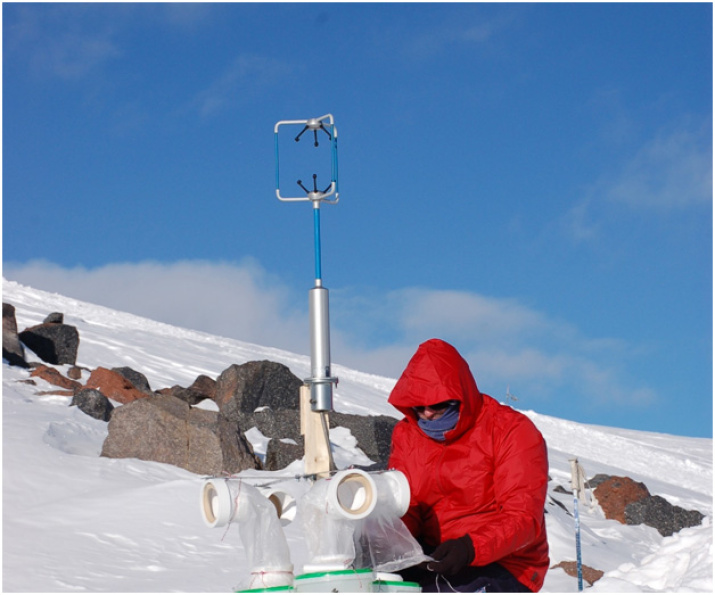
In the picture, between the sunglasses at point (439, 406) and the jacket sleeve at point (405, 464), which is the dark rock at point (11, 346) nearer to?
the jacket sleeve at point (405, 464)

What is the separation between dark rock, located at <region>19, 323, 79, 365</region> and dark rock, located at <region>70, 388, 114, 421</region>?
3.15m

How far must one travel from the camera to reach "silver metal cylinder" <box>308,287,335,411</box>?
377cm

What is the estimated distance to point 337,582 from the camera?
2.82 m

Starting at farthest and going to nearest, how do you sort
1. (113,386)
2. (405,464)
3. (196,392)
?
(196,392)
(113,386)
(405,464)

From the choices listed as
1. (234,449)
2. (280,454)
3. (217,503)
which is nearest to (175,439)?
(234,449)

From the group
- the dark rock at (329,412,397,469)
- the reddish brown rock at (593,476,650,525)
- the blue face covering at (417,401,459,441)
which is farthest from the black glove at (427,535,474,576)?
the reddish brown rock at (593,476,650,525)

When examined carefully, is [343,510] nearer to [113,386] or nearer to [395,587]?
[395,587]

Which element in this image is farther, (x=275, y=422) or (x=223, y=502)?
(x=275, y=422)

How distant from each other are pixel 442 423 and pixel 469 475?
0.20 metres

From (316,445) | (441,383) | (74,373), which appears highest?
(74,373)

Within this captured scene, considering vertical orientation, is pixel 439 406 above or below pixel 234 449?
below

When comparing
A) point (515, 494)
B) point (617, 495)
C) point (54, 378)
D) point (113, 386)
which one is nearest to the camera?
point (515, 494)

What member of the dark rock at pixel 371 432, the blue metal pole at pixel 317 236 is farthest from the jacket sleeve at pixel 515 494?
the dark rock at pixel 371 432

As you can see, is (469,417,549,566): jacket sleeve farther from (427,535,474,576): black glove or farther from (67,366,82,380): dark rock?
(67,366,82,380): dark rock
